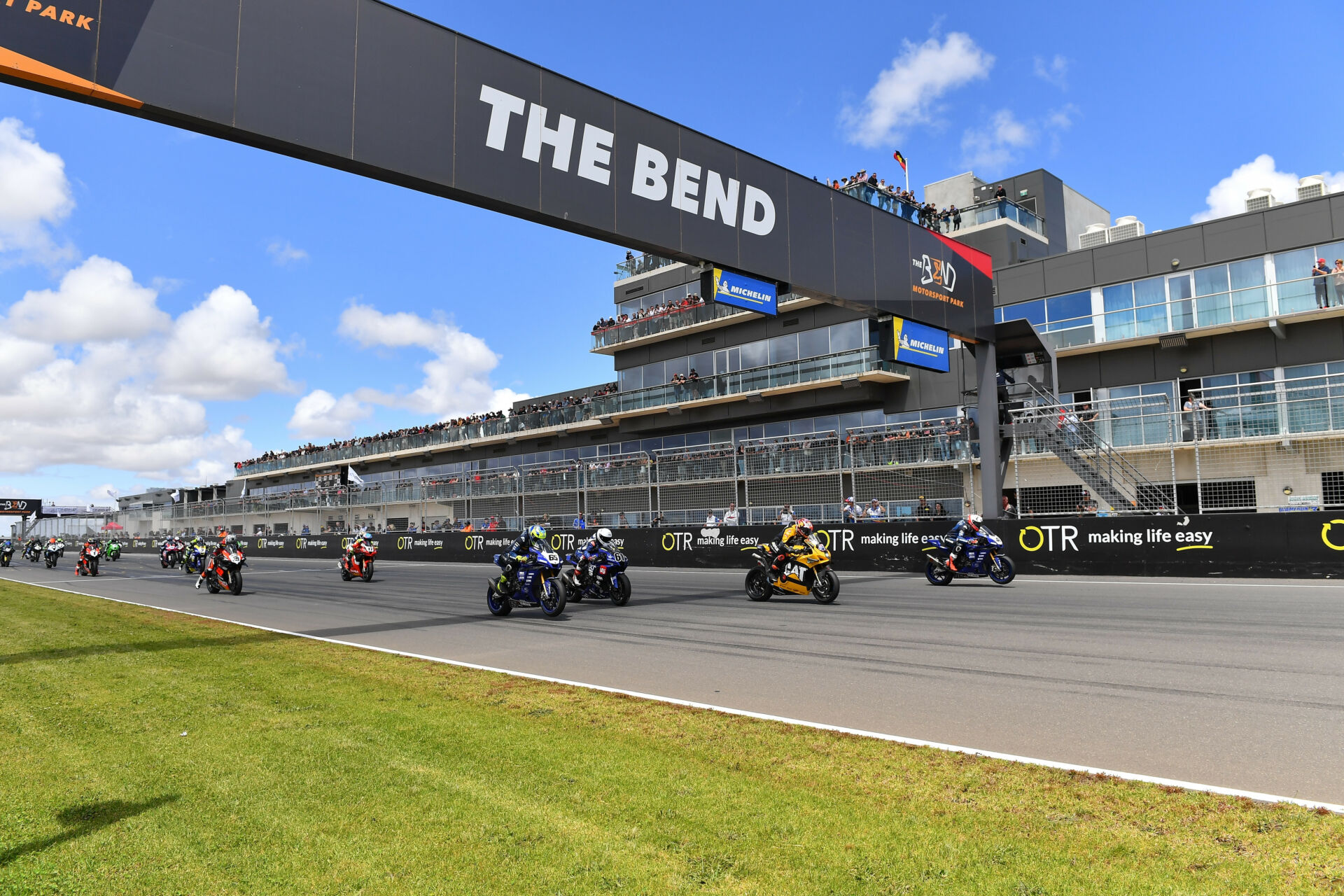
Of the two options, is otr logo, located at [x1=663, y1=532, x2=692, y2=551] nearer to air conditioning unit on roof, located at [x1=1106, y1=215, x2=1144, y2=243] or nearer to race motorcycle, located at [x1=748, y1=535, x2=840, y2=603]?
race motorcycle, located at [x1=748, y1=535, x2=840, y2=603]

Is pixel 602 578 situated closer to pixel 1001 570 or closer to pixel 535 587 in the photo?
pixel 535 587

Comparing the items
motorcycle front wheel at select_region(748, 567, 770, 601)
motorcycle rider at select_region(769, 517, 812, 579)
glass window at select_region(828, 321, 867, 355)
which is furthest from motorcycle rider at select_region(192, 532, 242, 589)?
glass window at select_region(828, 321, 867, 355)

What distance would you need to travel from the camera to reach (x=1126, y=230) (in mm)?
29078

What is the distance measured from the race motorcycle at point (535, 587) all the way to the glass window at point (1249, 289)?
75.2ft

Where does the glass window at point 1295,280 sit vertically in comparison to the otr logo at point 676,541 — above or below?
above

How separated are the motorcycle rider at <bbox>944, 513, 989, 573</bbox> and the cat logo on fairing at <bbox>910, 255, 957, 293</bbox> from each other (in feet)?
22.2

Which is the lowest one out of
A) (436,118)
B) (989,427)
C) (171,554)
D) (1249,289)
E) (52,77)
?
(171,554)

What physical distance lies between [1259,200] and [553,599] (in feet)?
90.4

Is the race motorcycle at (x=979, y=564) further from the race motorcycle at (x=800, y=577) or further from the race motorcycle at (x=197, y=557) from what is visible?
the race motorcycle at (x=197, y=557)

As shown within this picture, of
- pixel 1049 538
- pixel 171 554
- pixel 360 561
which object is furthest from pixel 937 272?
pixel 171 554

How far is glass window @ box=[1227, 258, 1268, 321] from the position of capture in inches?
970

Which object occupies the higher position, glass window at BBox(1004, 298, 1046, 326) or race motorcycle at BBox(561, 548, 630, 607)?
glass window at BBox(1004, 298, 1046, 326)

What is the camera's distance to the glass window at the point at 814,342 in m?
34.3

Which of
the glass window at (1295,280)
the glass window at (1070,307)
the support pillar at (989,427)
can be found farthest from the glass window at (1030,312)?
the support pillar at (989,427)
